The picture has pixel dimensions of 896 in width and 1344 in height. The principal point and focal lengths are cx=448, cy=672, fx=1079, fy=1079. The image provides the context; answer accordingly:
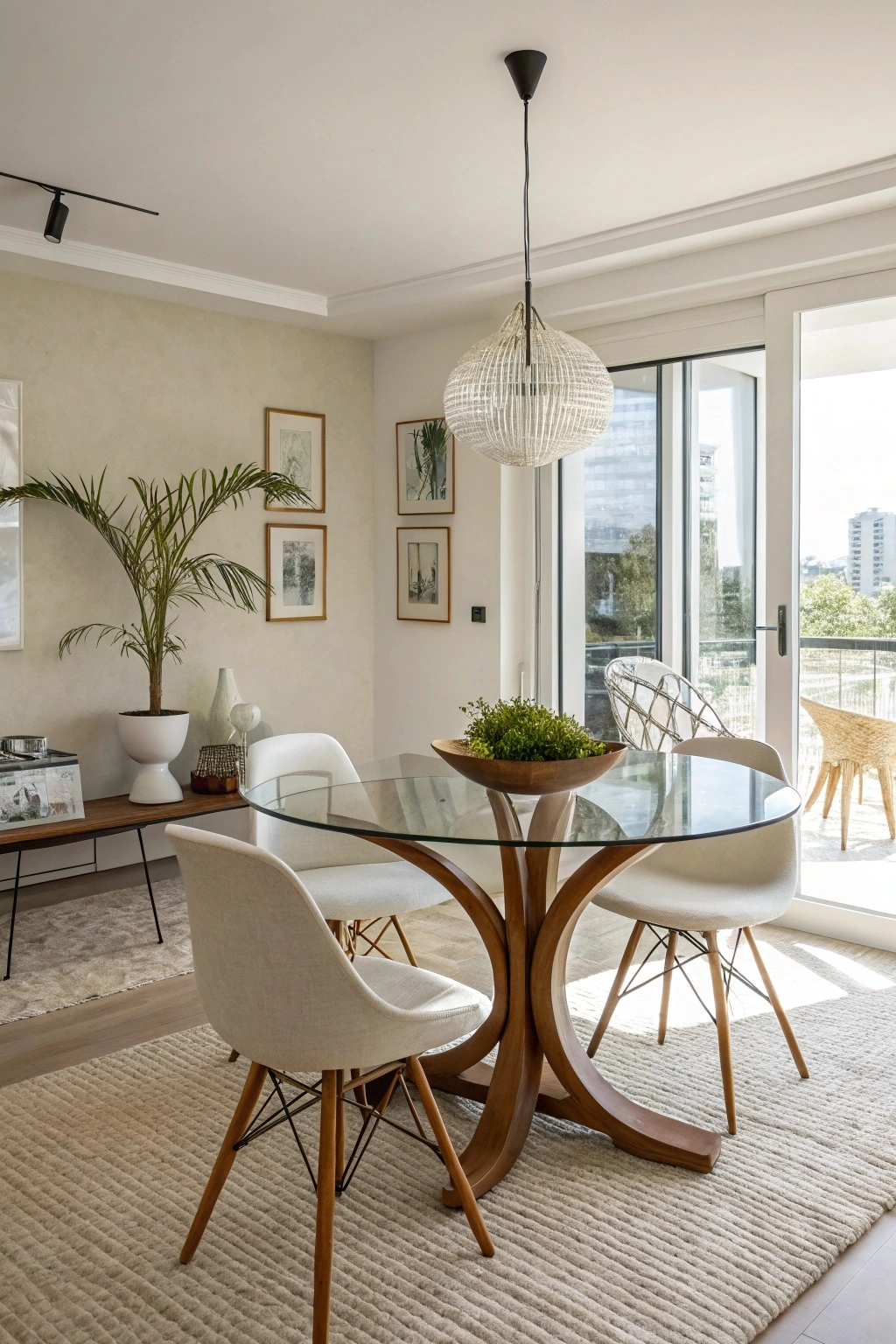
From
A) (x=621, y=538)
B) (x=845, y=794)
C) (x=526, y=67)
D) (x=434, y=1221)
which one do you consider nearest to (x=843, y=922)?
(x=845, y=794)

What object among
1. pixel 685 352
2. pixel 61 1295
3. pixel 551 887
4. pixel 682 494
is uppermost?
pixel 685 352

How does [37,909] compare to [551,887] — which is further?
[37,909]

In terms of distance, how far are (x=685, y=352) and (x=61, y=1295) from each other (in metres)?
3.79

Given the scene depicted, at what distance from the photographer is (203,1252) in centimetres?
210

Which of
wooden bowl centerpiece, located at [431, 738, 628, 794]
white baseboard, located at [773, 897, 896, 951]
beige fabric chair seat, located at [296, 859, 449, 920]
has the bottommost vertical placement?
white baseboard, located at [773, 897, 896, 951]

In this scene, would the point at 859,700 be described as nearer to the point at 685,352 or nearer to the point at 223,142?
the point at 685,352

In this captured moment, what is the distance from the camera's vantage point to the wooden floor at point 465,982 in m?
1.92

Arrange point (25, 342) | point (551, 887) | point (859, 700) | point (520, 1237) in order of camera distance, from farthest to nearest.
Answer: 1. point (25, 342)
2. point (859, 700)
3. point (551, 887)
4. point (520, 1237)

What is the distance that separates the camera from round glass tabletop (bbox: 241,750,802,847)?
7.00 ft

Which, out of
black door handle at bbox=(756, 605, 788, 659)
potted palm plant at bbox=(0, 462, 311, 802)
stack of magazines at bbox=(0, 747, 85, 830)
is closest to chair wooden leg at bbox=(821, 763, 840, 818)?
black door handle at bbox=(756, 605, 788, 659)

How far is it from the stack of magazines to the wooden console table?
0.12ft

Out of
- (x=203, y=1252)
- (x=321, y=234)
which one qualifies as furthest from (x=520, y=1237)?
(x=321, y=234)

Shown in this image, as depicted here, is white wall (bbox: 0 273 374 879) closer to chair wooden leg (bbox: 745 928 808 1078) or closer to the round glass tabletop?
the round glass tabletop

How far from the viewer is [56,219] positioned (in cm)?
355
